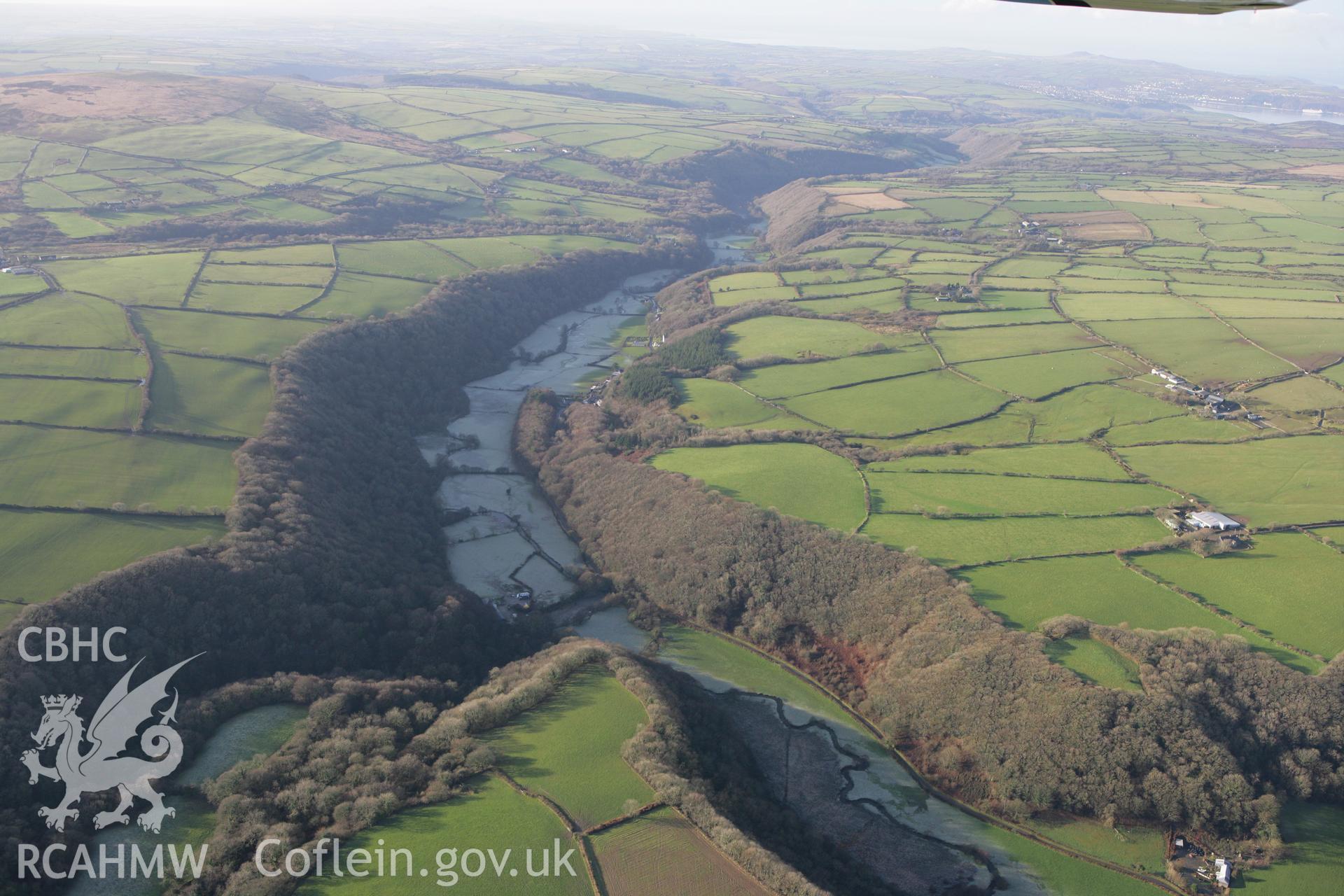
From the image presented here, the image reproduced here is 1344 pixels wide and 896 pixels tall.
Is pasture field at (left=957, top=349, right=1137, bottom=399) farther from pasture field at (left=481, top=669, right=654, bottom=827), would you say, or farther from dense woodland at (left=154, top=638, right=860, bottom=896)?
pasture field at (left=481, top=669, right=654, bottom=827)

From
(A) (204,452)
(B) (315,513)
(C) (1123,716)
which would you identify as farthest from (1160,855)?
(A) (204,452)

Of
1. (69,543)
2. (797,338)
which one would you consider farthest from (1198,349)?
(69,543)

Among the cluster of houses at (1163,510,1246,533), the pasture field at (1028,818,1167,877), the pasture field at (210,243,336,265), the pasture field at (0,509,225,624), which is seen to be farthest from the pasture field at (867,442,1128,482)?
the pasture field at (210,243,336,265)

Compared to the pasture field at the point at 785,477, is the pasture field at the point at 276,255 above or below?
above

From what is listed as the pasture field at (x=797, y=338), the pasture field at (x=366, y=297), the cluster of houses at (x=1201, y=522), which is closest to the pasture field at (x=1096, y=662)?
the cluster of houses at (x=1201, y=522)

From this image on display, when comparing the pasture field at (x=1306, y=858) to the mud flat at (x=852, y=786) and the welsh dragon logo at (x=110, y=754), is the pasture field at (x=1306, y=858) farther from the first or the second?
the welsh dragon logo at (x=110, y=754)

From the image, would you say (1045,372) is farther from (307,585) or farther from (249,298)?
(249,298)

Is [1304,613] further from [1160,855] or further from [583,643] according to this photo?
[583,643]
